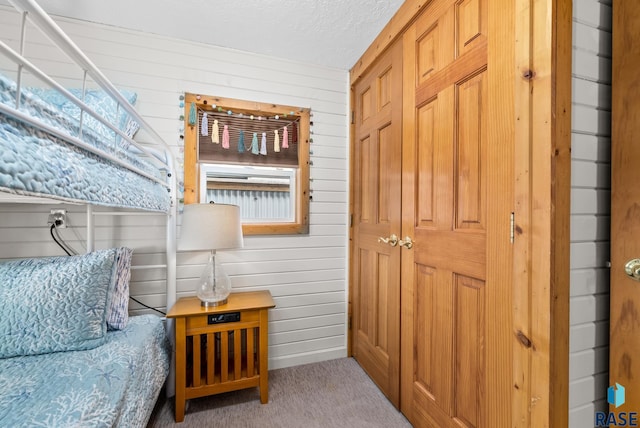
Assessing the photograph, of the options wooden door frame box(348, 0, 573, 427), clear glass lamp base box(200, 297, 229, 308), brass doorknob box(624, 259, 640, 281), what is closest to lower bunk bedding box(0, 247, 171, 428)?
clear glass lamp base box(200, 297, 229, 308)

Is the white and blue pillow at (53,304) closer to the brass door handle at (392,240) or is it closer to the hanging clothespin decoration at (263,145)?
the hanging clothespin decoration at (263,145)

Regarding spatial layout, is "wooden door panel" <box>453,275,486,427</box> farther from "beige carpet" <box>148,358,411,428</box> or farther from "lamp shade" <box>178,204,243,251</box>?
"lamp shade" <box>178,204,243,251</box>

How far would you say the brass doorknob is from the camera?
833mm

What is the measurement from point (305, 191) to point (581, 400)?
178 cm

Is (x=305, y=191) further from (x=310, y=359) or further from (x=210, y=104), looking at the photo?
(x=310, y=359)

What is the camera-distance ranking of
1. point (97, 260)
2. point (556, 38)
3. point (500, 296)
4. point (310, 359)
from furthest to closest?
point (310, 359) → point (97, 260) → point (500, 296) → point (556, 38)

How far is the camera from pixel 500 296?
3.21 feet

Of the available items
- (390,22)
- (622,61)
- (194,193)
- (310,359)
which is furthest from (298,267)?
(622,61)

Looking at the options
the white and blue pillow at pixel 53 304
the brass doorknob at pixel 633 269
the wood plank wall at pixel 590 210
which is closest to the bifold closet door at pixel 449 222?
the wood plank wall at pixel 590 210

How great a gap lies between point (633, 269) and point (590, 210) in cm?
21

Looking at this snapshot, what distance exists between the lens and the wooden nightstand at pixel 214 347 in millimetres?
1527

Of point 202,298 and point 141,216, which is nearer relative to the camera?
point 202,298

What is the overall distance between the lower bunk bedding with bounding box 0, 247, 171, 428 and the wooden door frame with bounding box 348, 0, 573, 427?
1.37m

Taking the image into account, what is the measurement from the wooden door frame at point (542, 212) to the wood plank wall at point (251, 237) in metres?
1.44
